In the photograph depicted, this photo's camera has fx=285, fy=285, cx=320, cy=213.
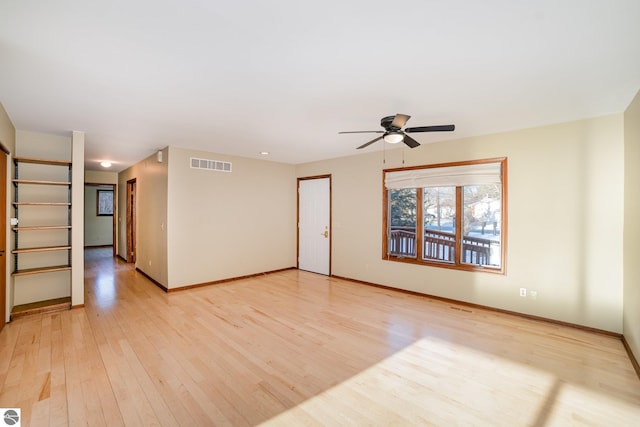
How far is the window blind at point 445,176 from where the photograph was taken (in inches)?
157

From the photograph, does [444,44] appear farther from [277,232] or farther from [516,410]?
[277,232]

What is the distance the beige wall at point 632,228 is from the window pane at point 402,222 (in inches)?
96.0

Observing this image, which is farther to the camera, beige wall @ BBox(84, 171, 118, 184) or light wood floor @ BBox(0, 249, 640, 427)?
beige wall @ BBox(84, 171, 118, 184)

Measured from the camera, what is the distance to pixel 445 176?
436cm

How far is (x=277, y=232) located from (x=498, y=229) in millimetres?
4246

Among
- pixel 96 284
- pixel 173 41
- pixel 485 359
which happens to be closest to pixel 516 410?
pixel 485 359

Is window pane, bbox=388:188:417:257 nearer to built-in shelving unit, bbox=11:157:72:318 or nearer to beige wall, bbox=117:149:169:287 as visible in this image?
beige wall, bbox=117:149:169:287

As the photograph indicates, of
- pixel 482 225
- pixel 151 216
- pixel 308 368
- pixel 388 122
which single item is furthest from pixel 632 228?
pixel 151 216

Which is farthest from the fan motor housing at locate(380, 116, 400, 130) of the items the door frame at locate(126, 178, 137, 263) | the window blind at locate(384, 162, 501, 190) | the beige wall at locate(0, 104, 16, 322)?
the door frame at locate(126, 178, 137, 263)

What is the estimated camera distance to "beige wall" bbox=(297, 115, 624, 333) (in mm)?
3197

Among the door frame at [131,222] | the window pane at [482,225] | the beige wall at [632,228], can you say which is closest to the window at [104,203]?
the door frame at [131,222]

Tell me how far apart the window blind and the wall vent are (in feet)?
9.95

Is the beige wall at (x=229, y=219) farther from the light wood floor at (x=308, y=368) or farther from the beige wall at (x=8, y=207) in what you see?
the beige wall at (x=8, y=207)

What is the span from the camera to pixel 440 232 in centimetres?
458
